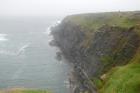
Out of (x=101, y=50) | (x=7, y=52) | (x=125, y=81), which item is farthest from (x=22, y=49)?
(x=125, y=81)

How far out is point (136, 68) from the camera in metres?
32.1

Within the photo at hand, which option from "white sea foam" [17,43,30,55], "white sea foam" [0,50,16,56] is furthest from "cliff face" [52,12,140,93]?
"white sea foam" [0,50,16,56]

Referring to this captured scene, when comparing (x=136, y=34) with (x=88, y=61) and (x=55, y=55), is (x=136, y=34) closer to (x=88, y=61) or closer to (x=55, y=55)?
(x=88, y=61)

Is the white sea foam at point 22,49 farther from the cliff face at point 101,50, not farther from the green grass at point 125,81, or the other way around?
the green grass at point 125,81

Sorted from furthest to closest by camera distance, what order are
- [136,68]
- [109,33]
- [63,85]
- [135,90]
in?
[63,85] < [109,33] < [136,68] < [135,90]

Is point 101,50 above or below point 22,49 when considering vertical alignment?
above

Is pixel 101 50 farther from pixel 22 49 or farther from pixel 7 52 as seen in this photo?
pixel 22 49

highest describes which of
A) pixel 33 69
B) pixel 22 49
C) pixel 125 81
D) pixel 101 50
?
pixel 125 81

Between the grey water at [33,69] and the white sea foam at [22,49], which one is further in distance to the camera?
the white sea foam at [22,49]

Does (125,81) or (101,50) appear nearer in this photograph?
(125,81)

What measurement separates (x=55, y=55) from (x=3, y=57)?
1559 cm

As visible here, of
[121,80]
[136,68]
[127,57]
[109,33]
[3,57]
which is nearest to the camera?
[121,80]

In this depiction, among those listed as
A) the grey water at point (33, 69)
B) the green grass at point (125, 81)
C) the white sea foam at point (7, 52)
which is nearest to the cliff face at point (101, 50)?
the green grass at point (125, 81)

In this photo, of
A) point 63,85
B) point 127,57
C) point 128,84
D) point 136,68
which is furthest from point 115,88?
point 63,85
